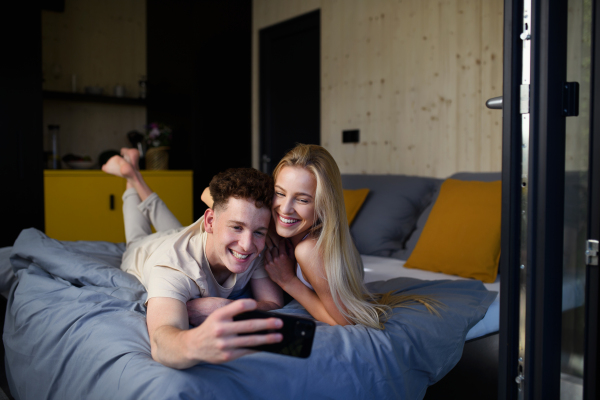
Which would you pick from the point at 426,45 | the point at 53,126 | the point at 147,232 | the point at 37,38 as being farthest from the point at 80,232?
the point at 426,45

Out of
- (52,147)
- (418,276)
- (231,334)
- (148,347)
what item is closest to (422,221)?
(418,276)

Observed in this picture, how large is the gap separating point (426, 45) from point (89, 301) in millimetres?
2675

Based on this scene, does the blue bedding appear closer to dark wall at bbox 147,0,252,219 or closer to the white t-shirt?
the white t-shirt

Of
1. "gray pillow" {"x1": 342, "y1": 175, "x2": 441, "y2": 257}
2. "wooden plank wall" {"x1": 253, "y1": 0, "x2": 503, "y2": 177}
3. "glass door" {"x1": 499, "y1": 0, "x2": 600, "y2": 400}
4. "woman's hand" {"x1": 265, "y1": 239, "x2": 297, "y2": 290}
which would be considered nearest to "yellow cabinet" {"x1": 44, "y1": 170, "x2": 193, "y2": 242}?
"wooden plank wall" {"x1": 253, "y1": 0, "x2": 503, "y2": 177}

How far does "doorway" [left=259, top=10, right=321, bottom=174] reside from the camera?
423 centimetres

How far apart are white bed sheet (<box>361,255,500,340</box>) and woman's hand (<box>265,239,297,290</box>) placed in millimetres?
660

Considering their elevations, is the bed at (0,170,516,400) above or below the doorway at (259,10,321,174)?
below

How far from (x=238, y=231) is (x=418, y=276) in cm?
120

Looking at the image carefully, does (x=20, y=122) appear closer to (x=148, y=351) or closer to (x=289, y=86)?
(x=289, y=86)

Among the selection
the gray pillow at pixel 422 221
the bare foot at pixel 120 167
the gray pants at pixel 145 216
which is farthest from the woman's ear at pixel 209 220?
the gray pillow at pixel 422 221

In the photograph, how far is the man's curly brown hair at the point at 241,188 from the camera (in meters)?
1.35

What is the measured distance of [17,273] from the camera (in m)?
1.88

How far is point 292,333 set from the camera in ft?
3.05

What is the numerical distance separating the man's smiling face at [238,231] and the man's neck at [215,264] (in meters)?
0.08
